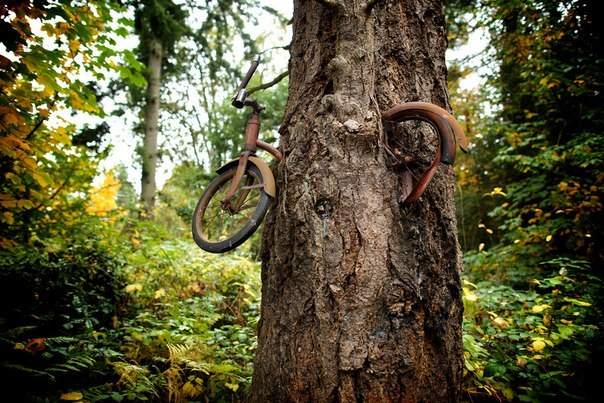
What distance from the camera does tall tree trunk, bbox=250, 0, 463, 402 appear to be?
1.60 metres

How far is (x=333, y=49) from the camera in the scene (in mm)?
2055

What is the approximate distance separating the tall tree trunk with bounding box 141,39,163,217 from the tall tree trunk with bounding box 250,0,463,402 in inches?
304

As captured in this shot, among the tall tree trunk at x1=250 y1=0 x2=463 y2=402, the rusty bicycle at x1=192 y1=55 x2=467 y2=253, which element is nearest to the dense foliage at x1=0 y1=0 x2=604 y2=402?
the tall tree trunk at x1=250 y1=0 x2=463 y2=402

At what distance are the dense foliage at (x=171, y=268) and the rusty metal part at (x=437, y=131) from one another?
141 centimetres

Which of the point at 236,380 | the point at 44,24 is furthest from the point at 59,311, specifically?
the point at 44,24

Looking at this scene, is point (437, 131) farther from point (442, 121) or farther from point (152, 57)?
point (152, 57)

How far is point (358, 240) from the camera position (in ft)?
5.55

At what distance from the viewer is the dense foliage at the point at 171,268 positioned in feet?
7.45

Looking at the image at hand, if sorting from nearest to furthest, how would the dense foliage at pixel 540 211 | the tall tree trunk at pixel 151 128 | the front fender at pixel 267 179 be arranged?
1. the front fender at pixel 267 179
2. the dense foliage at pixel 540 211
3. the tall tree trunk at pixel 151 128

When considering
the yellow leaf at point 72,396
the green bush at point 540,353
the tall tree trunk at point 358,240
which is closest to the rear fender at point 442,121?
the tall tree trunk at point 358,240

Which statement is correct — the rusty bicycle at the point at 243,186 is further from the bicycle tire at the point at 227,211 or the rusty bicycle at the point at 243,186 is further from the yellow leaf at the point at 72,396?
the yellow leaf at the point at 72,396

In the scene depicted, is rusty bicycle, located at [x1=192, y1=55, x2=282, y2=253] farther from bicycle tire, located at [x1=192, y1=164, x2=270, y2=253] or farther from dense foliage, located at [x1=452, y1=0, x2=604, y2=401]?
dense foliage, located at [x1=452, y1=0, x2=604, y2=401]

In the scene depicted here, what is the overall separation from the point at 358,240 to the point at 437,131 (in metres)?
0.73

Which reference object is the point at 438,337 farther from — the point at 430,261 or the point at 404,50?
the point at 404,50
